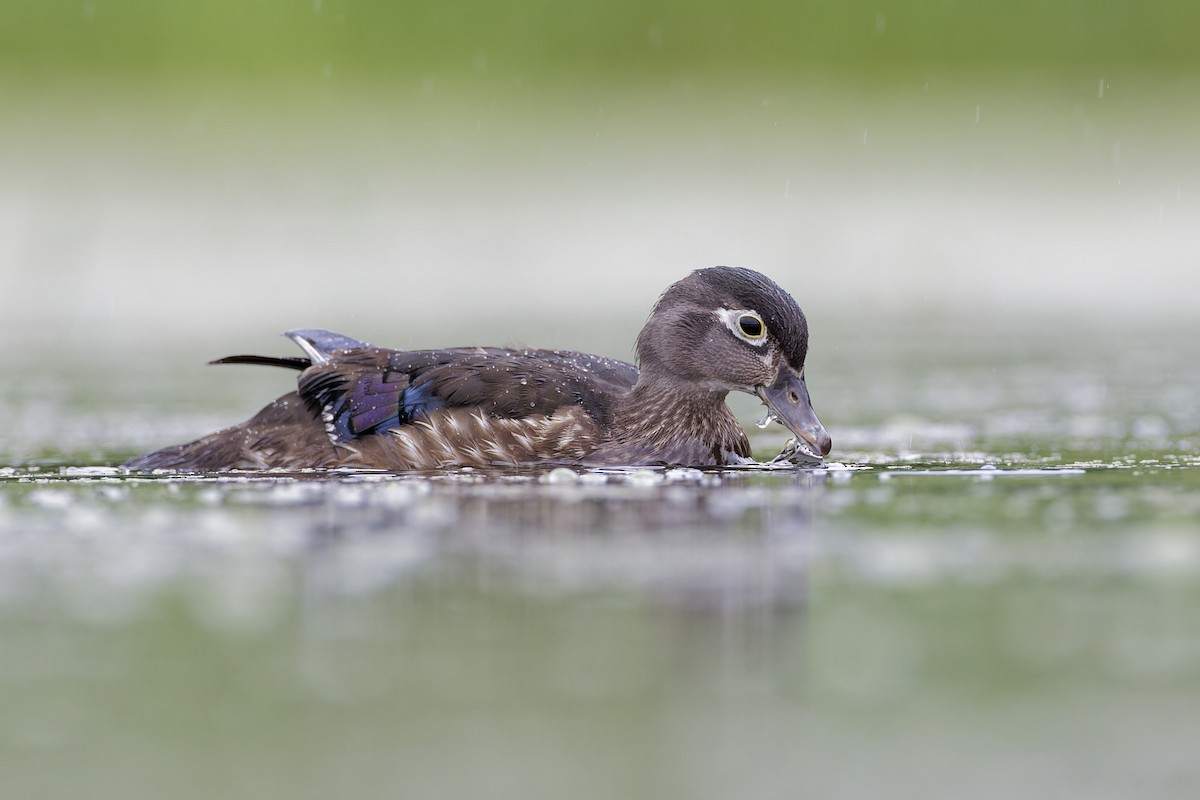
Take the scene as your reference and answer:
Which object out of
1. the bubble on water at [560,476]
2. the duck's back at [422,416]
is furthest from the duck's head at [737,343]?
the bubble on water at [560,476]

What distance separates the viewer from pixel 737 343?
9.36 metres

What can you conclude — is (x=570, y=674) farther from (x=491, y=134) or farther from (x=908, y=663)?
(x=491, y=134)

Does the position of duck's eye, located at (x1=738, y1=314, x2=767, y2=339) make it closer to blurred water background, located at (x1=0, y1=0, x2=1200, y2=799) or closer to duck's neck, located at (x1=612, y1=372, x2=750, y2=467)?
duck's neck, located at (x1=612, y1=372, x2=750, y2=467)

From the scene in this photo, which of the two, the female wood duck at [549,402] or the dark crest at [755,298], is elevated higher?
the dark crest at [755,298]

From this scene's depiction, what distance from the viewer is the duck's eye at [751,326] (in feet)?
30.5

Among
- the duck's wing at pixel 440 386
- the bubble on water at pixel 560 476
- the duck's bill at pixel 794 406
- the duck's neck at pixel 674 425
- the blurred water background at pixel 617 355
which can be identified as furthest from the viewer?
the duck's neck at pixel 674 425

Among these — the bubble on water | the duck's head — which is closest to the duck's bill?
the duck's head

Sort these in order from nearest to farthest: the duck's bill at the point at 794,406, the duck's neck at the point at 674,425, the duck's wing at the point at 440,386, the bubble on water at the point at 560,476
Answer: the bubble on water at the point at 560,476 → the duck's bill at the point at 794,406 → the duck's wing at the point at 440,386 → the duck's neck at the point at 674,425

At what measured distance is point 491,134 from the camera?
21.5 metres

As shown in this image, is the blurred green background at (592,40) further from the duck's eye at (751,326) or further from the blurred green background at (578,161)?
the duck's eye at (751,326)

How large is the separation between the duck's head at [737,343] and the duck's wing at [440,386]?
0.38m

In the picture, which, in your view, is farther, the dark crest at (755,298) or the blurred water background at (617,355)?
the dark crest at (755,298)

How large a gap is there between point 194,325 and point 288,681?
45.7ft

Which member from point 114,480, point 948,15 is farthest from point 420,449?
point 948,15
